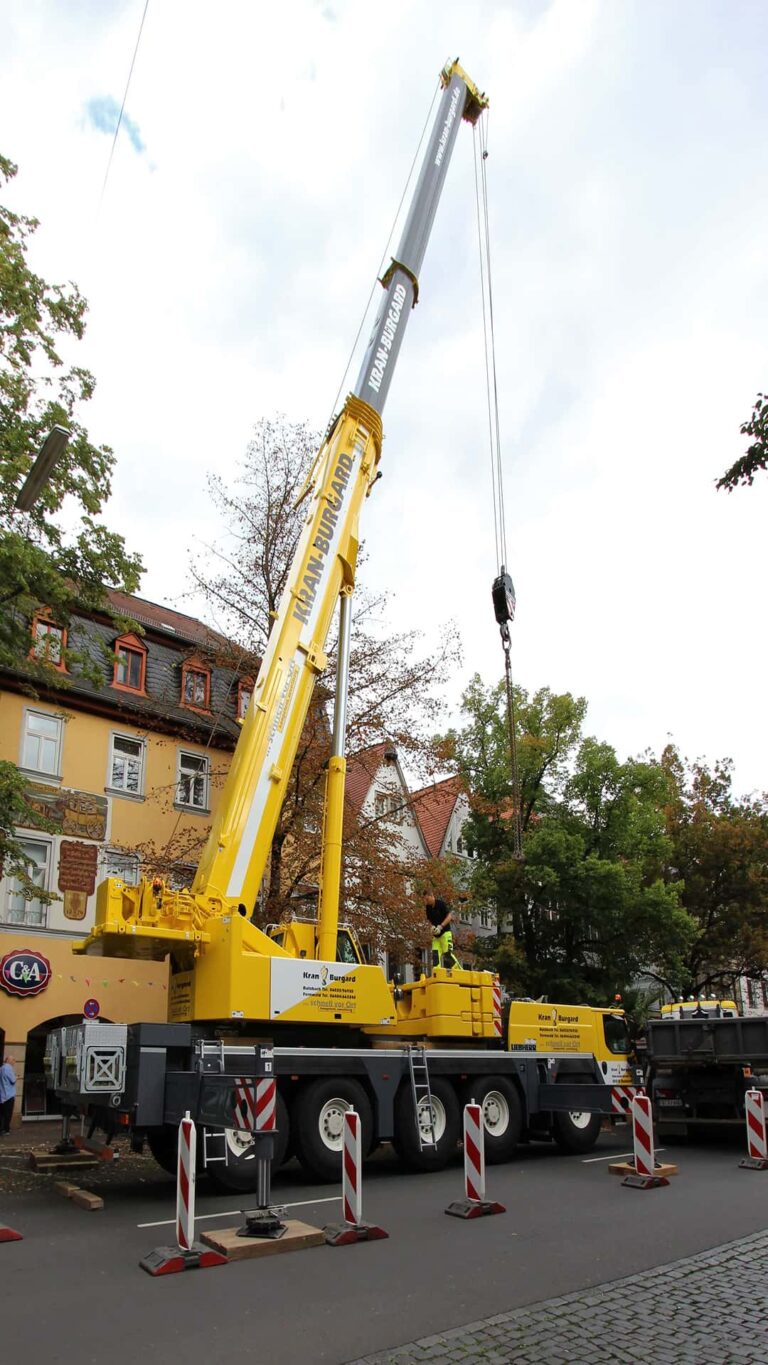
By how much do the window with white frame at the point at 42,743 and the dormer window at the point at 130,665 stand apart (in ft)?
6.82

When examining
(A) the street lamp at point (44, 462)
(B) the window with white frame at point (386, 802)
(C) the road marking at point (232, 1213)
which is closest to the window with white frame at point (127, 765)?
(B) the window with white frame at point (386, 802)

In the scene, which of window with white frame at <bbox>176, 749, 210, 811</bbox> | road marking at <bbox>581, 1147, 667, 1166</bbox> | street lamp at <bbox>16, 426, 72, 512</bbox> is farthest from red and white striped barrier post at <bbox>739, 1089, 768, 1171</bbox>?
window with white frame at <bbox>176, 749, 210, 811</bbox>

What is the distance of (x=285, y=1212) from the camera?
894 centimetres

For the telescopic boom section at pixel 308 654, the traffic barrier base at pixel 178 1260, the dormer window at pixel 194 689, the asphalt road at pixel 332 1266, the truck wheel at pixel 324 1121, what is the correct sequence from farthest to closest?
1. the dormer window at pixel 194 689
2. the telescopic boom section at pixel 308 654
3. the truck wheel at pixel 324 1121
4. the traffic barrier base at pixel 178 1260
5. the asphalt road at pixel 332 1266

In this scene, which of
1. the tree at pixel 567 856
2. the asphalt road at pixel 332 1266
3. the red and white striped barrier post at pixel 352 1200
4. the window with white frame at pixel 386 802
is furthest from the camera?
the tree at pixel 567 856

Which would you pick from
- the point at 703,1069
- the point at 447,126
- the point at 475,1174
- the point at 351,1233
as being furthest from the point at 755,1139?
the point at 447,126

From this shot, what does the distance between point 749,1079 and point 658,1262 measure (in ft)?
27.3

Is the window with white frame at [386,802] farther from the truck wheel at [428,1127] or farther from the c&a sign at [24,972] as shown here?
the truck wheel at [428,1127]

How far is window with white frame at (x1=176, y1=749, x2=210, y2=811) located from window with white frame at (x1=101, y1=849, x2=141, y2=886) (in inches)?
84.1

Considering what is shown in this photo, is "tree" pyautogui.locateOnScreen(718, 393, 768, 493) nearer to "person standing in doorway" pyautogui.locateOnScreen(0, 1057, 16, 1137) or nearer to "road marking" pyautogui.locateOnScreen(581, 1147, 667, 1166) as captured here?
"road marking" pyautogui.locateOnScreen(581, 1147, 667, 1166)

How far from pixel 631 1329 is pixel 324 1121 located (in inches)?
232

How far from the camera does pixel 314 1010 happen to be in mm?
11273

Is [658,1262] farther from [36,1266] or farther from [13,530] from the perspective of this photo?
[13,530]

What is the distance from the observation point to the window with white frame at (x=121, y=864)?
20750 millimetres
